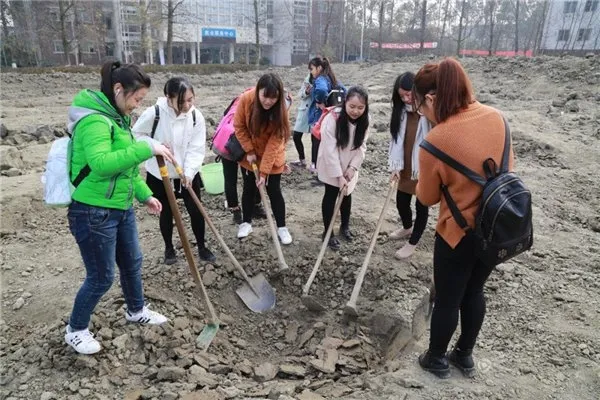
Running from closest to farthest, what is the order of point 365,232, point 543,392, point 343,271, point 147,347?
point 543,392 → point 147,347 → point 343,271 → point 365,232

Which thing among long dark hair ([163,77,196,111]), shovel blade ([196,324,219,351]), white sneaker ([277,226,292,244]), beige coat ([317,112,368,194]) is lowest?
shovel blade ([196,324,219,351])

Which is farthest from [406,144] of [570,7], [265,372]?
[570,7]

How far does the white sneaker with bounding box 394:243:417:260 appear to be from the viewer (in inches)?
159

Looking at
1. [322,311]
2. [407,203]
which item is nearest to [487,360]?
[322,311]

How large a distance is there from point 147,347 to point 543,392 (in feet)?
7.97

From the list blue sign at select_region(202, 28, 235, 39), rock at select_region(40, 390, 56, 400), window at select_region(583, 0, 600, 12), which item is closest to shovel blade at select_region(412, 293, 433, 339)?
rock at select_region(40, 390, 56, 400)

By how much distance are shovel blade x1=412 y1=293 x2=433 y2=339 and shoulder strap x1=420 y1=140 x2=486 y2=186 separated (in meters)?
1.59

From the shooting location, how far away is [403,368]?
2656 millimetres

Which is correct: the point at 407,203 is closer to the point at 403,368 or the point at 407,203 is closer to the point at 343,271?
the point at 343,271

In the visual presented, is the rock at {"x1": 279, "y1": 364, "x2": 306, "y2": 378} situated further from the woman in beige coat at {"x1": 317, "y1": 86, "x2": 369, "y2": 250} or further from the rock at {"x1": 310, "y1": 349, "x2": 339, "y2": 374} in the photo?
the woman in beige coat at {"x1": 317, "y1": 86, "x2": 369, "y2": 250}

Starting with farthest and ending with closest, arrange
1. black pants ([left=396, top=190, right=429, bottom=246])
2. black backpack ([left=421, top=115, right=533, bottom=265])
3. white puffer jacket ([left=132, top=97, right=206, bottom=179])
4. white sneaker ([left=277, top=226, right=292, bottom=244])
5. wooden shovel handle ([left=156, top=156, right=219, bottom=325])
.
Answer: white sneaker ([left=277, top=226, right=292, bottom=244])
black pants ([left=396, top=190, right=429, bottom=246])
white puffer jacket ([left=132, top=97, right=206, bottom=179])
wooden shovel handle ([left=156, top=156, right=219, bottom=325])
black backpack ([left=421, top=115, right=533, bottom=265])

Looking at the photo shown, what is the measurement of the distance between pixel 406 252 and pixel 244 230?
1585 millimetres

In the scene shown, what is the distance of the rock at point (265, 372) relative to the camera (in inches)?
110

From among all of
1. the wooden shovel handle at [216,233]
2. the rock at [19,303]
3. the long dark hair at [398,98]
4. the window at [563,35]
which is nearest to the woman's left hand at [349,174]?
the long dark hair at [398,98]
